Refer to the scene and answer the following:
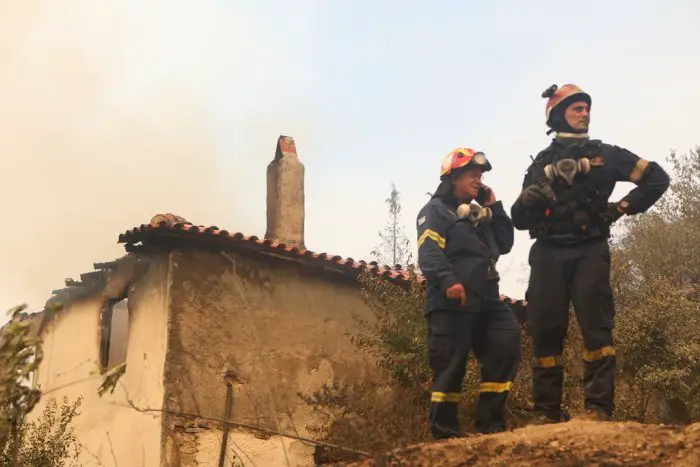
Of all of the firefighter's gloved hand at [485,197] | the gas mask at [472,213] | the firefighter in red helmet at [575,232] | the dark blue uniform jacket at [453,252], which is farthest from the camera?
the firefighter's gloved hand at [485,197]

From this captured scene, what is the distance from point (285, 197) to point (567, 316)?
9.06 meters

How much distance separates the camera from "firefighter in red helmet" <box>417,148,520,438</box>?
6.13 m

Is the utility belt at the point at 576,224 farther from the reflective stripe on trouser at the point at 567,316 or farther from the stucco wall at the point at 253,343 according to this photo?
the stucco wall at the point at 253,343

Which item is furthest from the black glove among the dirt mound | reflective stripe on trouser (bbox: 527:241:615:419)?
the dirt mound

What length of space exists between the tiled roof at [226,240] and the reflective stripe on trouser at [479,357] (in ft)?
14.4

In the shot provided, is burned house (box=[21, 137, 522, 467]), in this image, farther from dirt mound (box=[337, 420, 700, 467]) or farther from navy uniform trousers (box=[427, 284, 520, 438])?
dirt mound (box=[337, 420, 700, 467])

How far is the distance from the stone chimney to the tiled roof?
2187mm

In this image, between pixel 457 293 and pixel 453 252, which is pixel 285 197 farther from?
pixel 457 293

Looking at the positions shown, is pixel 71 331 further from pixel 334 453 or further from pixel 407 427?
pixel 407 427

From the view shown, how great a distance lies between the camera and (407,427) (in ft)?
23.3

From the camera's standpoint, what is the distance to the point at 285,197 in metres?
14.6

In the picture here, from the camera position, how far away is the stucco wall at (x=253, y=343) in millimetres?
10766

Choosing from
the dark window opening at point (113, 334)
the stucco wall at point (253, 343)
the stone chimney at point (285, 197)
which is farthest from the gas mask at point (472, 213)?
the stone chimney at point (285, 197)

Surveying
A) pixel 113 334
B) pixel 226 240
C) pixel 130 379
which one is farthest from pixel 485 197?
pixel 113 334
